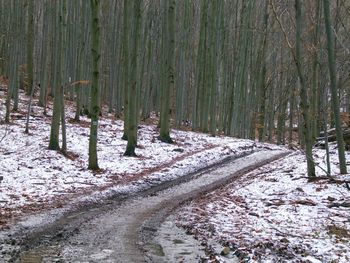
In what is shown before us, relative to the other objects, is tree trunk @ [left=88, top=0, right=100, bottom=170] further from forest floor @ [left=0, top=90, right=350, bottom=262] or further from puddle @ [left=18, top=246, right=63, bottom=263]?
puddle @ [left=18, top=246, right=63, bottom=263]

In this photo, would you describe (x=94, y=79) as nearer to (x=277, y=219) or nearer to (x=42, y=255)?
(x=277, y=219)

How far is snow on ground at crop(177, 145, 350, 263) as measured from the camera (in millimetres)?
6287

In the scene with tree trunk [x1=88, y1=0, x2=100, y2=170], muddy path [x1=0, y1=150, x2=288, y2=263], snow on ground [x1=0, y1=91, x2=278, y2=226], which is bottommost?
snow on ground [x1=0, y1=91, x2=278, y2=226]

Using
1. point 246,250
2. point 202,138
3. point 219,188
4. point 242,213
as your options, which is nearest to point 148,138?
point 202,138

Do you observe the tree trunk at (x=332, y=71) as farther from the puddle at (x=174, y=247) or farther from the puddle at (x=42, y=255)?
the puddle at (x=42, y=255)

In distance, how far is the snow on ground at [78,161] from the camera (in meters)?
9.95

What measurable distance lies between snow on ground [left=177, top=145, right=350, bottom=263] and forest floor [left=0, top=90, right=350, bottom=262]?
2cm

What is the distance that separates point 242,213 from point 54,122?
854 cm

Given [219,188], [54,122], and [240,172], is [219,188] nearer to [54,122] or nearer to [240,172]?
[240,172]

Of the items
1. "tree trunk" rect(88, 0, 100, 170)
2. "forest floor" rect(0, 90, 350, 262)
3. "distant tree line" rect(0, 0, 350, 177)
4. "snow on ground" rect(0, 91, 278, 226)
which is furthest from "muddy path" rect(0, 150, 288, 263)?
"distant tree line" rect(0, 0, 350, 177)

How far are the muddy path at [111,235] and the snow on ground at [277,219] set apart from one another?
0.63 meters

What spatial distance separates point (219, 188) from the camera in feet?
38.3

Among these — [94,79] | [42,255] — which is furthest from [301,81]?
[42,255]

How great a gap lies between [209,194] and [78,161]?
5448 mm
